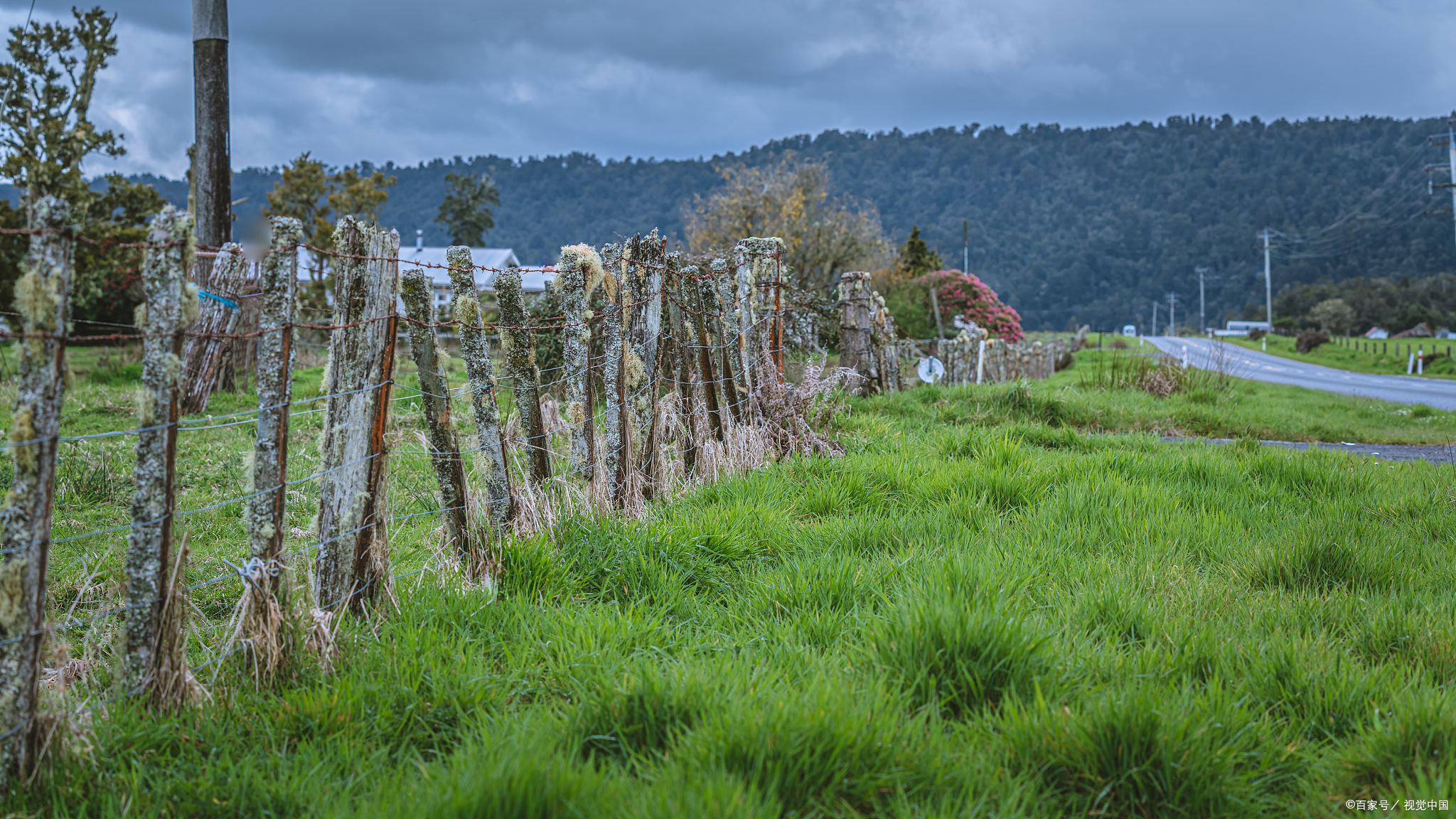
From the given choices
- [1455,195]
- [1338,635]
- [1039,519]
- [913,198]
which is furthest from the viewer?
[913,198]

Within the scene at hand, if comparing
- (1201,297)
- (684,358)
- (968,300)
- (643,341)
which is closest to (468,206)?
(968,300)

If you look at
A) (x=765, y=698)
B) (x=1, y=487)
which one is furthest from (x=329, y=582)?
(x=1, y=487)

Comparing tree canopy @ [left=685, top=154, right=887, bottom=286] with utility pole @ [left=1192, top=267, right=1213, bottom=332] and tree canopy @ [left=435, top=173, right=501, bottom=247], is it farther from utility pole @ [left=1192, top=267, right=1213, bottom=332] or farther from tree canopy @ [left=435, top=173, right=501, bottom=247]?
utility pole @ [left=1192, top=267, right=1213, bottom=332]

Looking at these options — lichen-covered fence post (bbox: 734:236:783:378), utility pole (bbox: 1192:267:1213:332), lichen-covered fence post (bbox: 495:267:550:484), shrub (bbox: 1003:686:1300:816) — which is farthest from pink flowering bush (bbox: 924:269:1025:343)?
utility pole (bbox: 1192:267:1213:332)

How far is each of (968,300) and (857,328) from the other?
703 inches

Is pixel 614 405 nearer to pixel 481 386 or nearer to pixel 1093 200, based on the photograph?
pixel 481 386

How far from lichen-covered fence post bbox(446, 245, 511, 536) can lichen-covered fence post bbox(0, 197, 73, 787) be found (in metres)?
1.56

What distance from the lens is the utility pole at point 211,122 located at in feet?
32.7

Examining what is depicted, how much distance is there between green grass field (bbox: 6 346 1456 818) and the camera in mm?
2041

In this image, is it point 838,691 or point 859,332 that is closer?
point 838,691

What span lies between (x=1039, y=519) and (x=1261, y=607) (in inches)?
49.8

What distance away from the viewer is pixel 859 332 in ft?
30.8

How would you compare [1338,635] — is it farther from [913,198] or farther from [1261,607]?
[913,198]

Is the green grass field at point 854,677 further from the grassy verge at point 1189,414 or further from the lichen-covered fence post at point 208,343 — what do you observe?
the lichen-covered fence post at point 208,343
